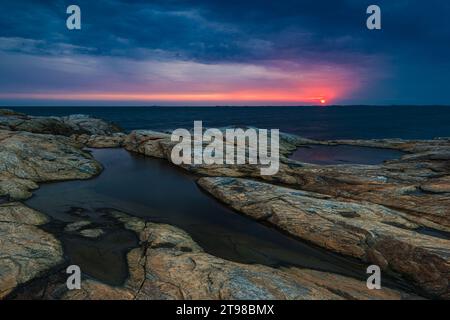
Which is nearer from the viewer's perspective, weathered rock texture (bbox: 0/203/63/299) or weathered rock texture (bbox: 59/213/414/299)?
weathered rock texture (bbox: 59/213/414/299)

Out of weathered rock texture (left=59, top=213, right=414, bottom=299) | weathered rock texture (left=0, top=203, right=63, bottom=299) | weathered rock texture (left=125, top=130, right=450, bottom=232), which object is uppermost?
weathered rock texture (left=125, top=130, right=450, bottom=232)

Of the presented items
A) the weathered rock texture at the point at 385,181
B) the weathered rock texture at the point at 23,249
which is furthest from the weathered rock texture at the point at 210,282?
the weathered rock texture at the point at 385,181

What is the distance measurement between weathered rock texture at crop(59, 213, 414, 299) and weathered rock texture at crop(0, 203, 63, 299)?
1.96m

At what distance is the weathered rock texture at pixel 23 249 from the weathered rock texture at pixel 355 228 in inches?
393

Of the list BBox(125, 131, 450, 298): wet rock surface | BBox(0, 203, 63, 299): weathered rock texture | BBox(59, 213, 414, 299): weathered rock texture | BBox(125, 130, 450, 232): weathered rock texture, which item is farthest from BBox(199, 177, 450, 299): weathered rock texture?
BBox(0, 203, 63, 299): weathered rock texture

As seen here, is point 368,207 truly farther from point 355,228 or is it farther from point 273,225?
point 273,225

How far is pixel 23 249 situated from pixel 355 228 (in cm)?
1418

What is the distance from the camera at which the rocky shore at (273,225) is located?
9438 mm

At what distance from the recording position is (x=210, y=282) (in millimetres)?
9633

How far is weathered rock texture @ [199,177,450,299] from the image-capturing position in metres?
10.9

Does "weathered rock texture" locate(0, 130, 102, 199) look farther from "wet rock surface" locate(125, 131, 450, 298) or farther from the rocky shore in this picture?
"wet rock surface" locate(125, 131, 450, 298)

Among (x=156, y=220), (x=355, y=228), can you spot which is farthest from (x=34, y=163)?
Answer: (x=355, y=228)
